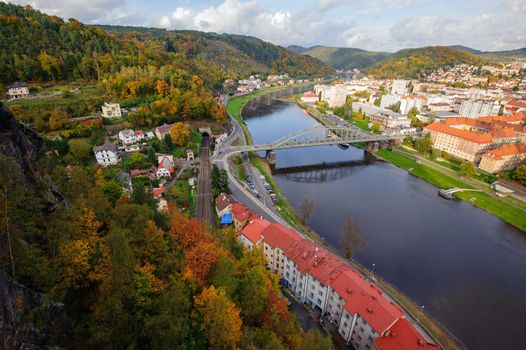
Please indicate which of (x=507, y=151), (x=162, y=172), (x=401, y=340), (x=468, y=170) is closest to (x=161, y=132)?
(x=162, y=172)

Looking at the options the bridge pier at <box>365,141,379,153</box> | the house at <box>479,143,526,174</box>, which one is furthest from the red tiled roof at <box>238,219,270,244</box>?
the house at <box>479,143,526,174</box>

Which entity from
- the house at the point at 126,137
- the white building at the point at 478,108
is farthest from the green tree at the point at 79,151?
the white building at the point at 478,108

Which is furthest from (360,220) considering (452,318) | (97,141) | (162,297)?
(97,141)

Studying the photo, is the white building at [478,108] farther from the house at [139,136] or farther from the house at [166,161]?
the house at [139,136]

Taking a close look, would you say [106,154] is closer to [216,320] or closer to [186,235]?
[186,235]

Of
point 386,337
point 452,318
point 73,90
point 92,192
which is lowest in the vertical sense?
point 452,318

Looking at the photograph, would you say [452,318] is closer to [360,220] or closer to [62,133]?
[360,220]

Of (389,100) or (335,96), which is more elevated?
(335,96)
